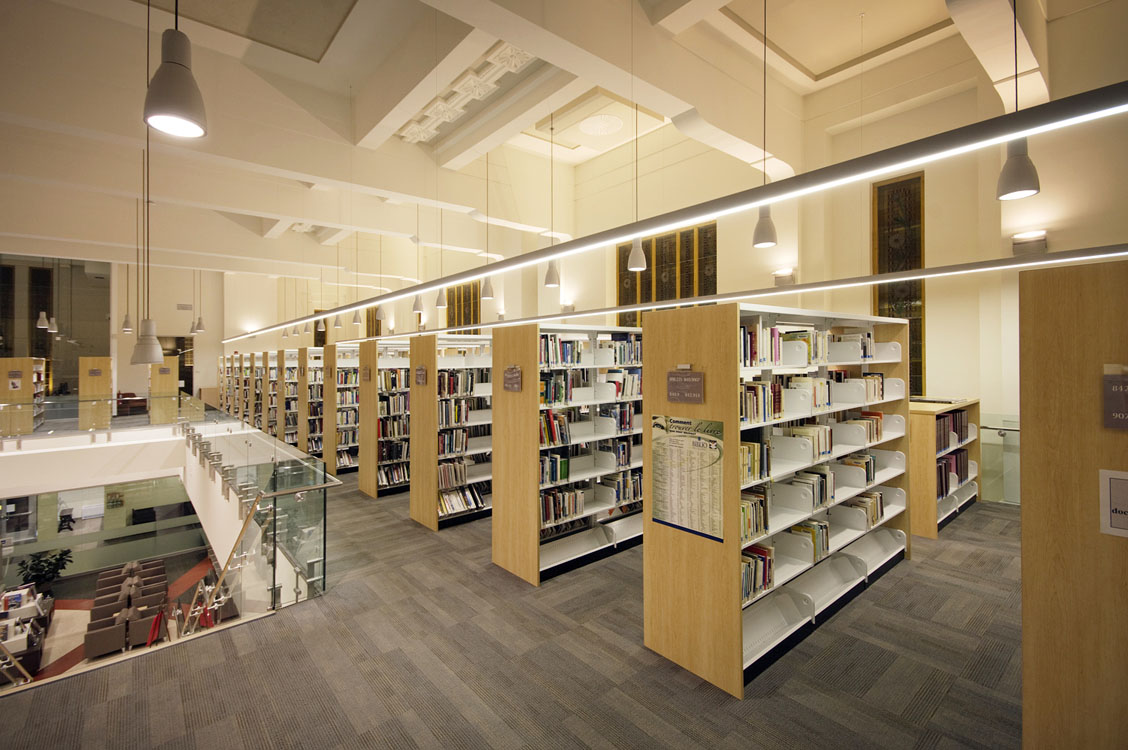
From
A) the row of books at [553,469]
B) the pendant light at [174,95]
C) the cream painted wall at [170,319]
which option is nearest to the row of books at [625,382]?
the row of books at [553,469]

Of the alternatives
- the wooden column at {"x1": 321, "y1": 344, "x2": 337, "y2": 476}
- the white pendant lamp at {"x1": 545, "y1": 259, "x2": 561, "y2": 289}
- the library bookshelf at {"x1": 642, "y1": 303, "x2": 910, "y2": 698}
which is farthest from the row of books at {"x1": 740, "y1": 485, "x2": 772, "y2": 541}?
the wooden column at {"x1": 321, "y1": 344, "x2": 337, "y2": 476}

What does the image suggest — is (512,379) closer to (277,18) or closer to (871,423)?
(871,423)

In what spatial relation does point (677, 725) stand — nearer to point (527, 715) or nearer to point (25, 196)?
point (527, 715)

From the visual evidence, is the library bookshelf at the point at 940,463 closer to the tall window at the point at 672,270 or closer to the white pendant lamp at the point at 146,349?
the tall window at the point at 672,270

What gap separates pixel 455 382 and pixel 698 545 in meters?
4.04

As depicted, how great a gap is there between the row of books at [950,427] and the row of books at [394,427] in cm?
668

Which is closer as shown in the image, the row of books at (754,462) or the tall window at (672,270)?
the row of books at (754,462)

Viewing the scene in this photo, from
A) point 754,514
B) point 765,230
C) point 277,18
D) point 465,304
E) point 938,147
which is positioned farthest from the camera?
point 465,304

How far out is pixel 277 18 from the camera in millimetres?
4223

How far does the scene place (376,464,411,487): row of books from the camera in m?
7.34

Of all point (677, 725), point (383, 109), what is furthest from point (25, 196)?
Result: point (677, 725)

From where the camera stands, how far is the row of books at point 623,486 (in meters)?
5.30

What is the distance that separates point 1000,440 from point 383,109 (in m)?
8.45

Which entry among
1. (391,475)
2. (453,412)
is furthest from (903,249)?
(391,475)
